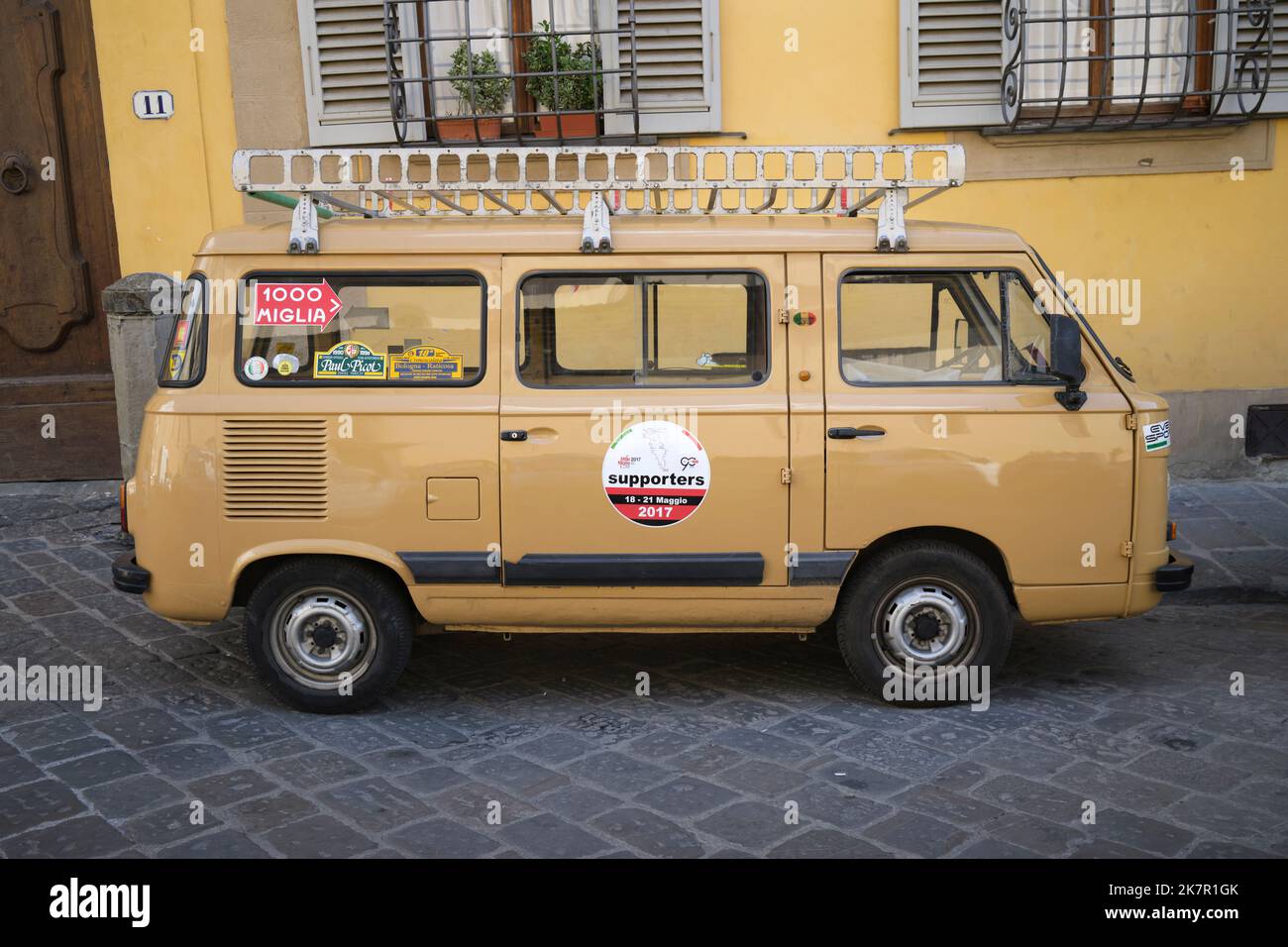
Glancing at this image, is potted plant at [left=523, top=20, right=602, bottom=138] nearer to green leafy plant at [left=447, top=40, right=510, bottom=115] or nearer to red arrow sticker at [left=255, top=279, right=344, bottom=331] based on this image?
green leafy plant at [left=447, top=40, right=510, bottom=115]

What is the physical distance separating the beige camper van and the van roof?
0.5 inches

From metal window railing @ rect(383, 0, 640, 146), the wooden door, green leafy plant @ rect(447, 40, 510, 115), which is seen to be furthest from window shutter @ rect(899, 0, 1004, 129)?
the wooden door

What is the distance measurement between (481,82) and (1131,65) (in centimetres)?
489

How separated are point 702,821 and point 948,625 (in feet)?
5.19

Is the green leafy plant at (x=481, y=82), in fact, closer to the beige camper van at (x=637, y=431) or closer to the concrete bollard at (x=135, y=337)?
the concrete bollard at (x=135, y=337)

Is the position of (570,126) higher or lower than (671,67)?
lower

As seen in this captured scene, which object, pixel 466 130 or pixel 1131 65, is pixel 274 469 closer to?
pixel 466 130

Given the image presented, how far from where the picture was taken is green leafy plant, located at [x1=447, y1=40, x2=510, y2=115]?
8.45 metres

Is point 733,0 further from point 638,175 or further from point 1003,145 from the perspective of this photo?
point 638,175

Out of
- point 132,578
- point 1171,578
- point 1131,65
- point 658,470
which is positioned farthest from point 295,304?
point 1131,65

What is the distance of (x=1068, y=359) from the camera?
4.65 m

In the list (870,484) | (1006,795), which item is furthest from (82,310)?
(1006,795)

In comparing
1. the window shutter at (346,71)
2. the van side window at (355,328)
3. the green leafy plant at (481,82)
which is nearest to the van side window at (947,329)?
the van side window at (355,328)

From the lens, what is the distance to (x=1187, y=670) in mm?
5422
